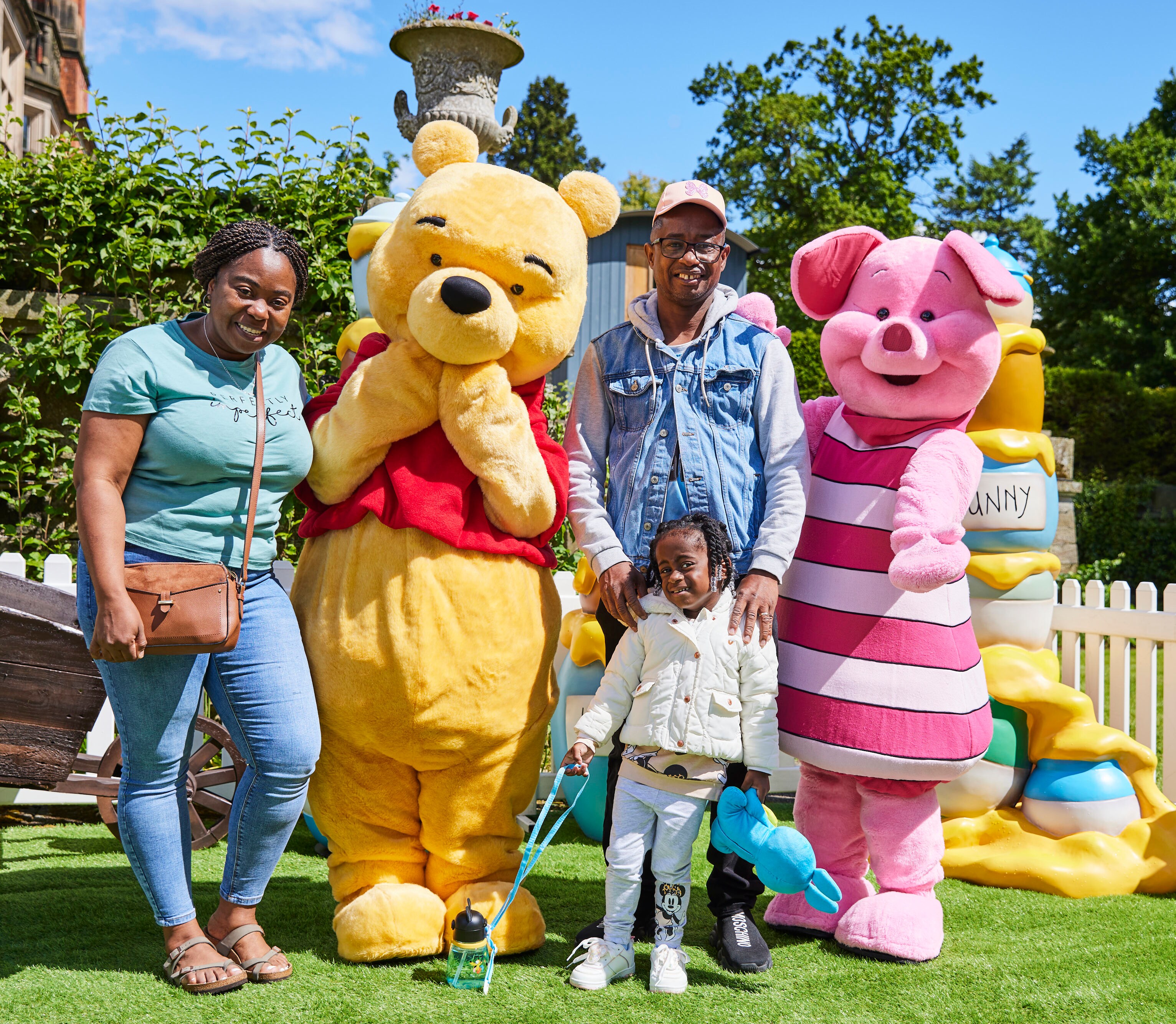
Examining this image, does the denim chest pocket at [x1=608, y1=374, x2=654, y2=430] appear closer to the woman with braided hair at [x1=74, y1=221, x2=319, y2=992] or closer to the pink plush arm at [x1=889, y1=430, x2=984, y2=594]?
the pink plush arm at [x1=889, y1=430, x2=984, y2=594]

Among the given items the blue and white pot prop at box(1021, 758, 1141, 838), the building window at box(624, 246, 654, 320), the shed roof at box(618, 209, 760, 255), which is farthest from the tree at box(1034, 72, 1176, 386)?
the blue and white pot prop at box(1021, 758, 1141, 838)

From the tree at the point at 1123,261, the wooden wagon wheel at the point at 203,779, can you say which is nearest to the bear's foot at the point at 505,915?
the wooden wagon wheel at the point at 203,779

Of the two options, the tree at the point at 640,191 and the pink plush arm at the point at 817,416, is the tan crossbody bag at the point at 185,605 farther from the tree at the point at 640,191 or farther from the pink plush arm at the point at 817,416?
the tree at the point at 640,191

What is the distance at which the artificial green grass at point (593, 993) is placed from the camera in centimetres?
262

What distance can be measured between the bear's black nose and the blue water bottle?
164 centimetres

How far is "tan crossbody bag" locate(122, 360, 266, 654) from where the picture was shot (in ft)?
8.16

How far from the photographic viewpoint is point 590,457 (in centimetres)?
313

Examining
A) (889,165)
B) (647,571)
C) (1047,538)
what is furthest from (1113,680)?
(889,165)

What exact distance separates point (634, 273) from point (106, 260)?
10.5 metres

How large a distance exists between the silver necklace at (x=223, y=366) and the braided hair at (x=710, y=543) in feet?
3.99

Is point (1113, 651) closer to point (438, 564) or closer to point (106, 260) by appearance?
point (438, 564)

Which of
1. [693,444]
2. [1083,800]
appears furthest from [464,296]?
[1083,800]

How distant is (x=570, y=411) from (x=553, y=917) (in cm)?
170

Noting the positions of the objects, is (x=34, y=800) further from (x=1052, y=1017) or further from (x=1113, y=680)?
(x=1113, y=680)
